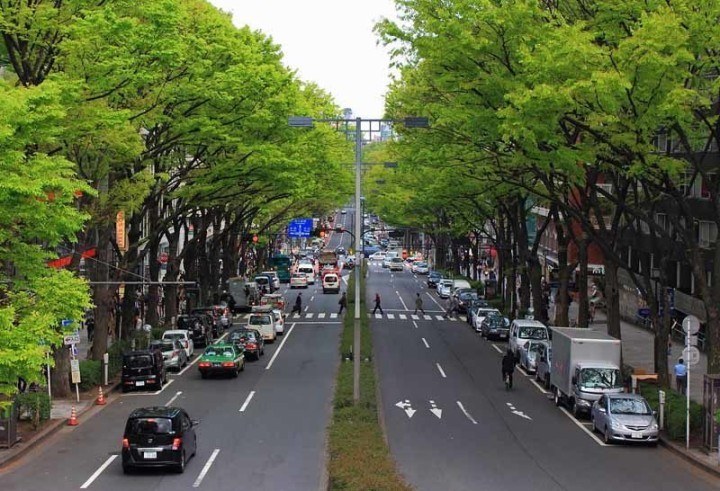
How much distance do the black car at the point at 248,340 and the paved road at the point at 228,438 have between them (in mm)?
→ 604

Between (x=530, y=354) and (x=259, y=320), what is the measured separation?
1669 cm

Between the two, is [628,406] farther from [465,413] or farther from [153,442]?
[153,442]

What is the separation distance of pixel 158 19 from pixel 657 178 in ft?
50.6

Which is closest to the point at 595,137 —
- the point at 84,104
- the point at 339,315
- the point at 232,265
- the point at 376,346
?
the point at 84,104

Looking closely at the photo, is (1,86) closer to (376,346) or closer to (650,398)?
(650,398)

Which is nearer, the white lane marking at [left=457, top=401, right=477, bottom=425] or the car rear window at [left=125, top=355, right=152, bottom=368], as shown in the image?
the white lane marking at [left=457, top=401, right=477, bottom=425]

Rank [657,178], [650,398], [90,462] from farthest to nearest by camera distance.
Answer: [650,398], [657,178], [90,462]

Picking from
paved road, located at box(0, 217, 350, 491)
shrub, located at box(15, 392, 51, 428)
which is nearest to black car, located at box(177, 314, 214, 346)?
paved road, located at box(0, 217, 350, 491)

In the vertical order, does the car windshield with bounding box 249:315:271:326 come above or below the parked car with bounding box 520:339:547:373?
above

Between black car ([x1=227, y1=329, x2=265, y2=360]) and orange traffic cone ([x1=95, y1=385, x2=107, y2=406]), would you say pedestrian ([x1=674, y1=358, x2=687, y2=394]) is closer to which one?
black car ([x1=227, y1=329, x2=265, y2=360])

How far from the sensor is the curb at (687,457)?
25.1 m

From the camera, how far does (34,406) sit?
3006cm

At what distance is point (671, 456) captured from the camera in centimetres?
2748

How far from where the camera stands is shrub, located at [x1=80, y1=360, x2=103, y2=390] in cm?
3722
